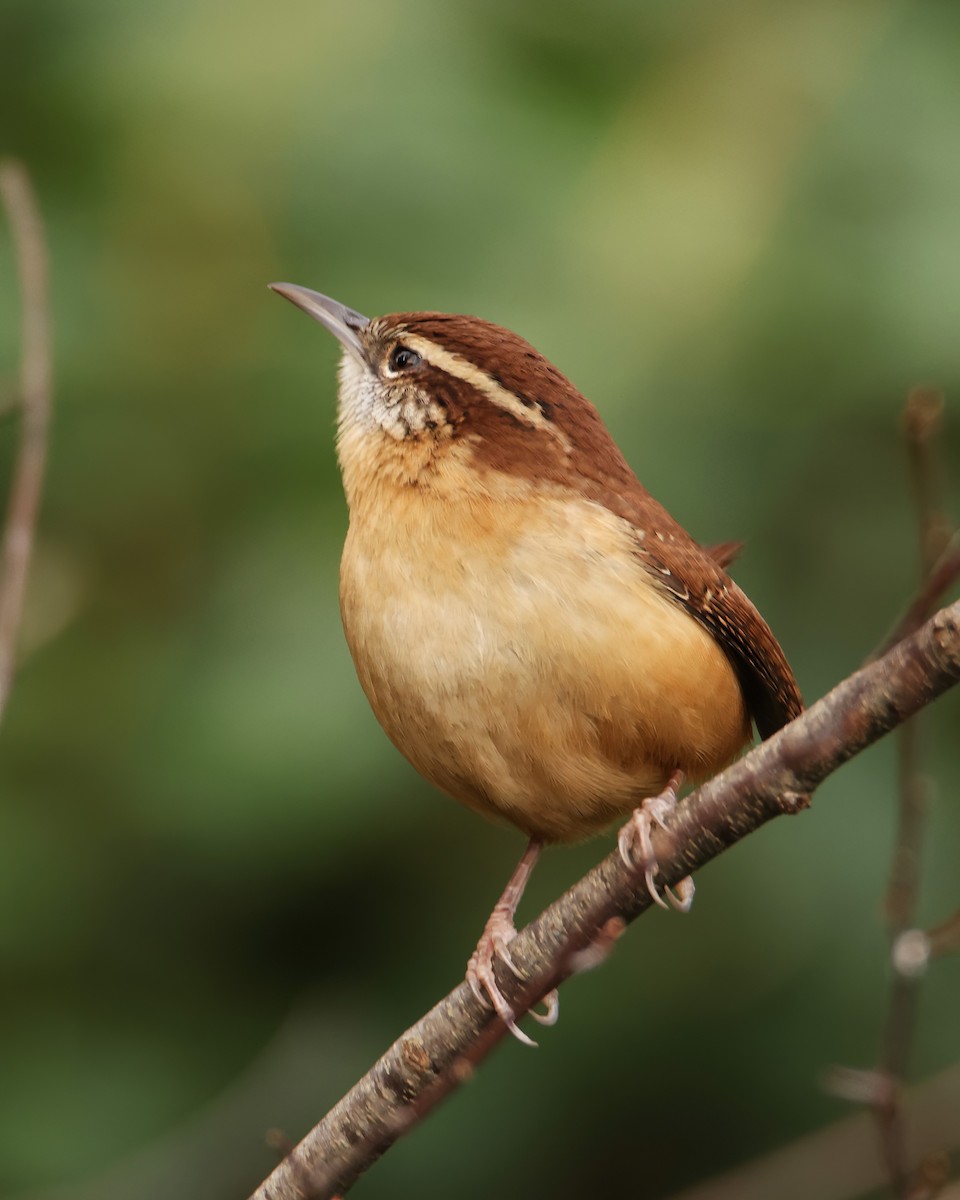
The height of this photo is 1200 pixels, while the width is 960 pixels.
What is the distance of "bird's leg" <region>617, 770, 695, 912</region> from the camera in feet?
8.05

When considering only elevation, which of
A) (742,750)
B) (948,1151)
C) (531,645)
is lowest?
(948,1151)

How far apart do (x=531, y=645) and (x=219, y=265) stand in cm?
185

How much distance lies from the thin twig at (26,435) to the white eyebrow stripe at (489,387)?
2.55 feet

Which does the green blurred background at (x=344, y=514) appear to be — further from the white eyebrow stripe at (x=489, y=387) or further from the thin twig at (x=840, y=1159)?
the white eyebrow stripe at (x=489, y=387)

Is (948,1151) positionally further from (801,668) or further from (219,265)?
(219,265)

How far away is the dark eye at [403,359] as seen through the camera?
350cm

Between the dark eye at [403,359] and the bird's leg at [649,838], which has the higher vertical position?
the dark eye at [403,359]

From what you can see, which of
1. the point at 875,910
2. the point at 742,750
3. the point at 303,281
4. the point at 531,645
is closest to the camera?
the point at 531,645

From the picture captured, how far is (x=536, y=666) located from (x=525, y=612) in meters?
0.10

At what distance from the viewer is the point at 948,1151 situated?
3.95 meters

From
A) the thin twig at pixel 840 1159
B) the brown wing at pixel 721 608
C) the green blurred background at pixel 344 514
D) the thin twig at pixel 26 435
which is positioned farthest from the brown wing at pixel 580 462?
the thin twig at pixel 840 1159

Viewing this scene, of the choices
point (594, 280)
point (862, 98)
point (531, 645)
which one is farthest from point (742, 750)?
point (862, 98)

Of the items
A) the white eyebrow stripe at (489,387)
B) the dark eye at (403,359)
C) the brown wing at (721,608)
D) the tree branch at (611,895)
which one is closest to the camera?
the tree branch at (611,895)

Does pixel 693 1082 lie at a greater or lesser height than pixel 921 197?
lesser
